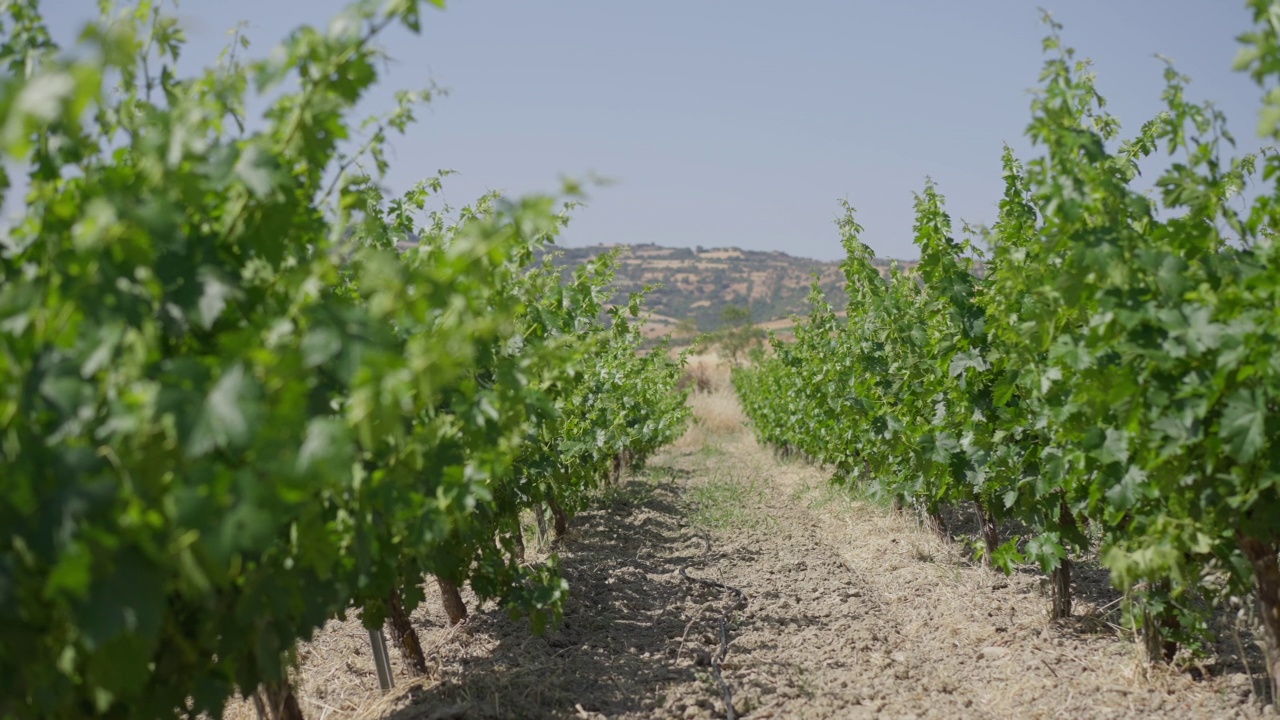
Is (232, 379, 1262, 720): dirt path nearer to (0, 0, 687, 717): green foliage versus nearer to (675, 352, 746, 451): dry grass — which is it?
(0, 0, 687, 717): green foliage

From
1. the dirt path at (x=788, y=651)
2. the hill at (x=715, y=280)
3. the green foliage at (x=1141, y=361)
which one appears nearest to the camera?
the green foliage at (x=1141, y=361)

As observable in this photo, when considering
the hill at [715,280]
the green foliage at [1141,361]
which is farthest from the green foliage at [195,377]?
the hill at [715,280]

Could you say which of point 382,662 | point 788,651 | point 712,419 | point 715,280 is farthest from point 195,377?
point 715,280

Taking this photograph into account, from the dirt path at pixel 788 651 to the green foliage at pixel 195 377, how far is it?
4.31 feet

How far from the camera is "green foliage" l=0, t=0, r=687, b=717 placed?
156 cm

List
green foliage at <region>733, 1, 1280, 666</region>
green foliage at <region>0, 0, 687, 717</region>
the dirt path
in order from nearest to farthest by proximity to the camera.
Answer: green foliage at <region>0, 0, 687, 717</region>, green foliage at <region>733, 1, 1280, 666</region>, the dirt path

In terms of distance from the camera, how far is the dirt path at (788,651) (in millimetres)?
3660

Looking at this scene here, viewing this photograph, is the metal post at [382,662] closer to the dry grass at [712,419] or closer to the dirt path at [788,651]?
the dirt path at [788,651]

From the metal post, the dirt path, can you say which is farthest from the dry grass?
the metal post

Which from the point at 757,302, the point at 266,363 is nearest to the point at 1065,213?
the point at 266,363

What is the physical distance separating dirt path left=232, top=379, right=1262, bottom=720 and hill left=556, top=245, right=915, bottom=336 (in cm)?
6632

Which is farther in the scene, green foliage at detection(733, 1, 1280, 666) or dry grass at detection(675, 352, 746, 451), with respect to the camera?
dry grass at detection(675, 352, 746, 451)

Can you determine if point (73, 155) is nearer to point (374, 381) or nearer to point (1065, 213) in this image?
point (374, 381)

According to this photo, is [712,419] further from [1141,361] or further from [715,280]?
[715,280]
